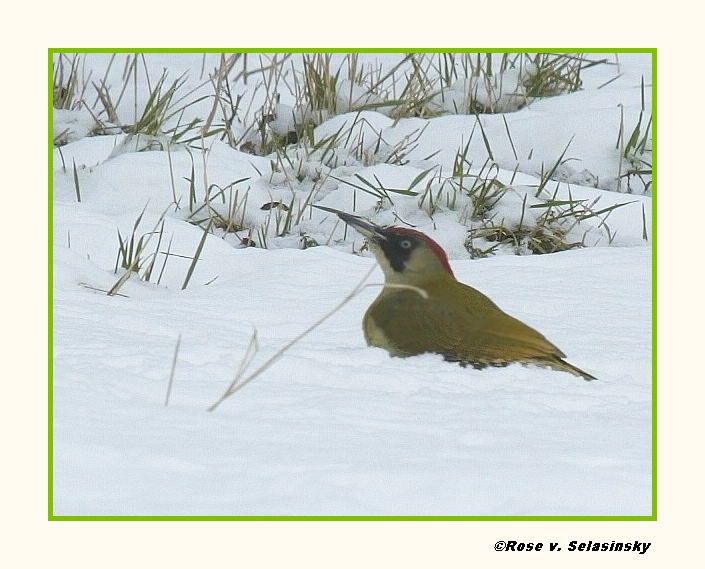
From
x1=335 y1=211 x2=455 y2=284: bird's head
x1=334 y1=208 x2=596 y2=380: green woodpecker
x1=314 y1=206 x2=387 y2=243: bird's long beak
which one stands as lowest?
x1=334 y1=208 x2=596 y2=380: green woodpecker

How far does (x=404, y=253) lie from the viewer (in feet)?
14.2

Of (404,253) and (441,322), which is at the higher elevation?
(404,253)

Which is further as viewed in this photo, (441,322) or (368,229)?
(368,229)

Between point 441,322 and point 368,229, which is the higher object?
point 368,229

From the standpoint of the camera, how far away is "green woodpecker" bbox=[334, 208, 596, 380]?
3.74 meters

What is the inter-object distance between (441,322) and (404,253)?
49 centimetres

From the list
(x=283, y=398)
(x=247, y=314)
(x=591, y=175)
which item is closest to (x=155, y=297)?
(x=247, y=314)

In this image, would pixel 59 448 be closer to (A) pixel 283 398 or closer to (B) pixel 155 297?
(A) pixel 283 398

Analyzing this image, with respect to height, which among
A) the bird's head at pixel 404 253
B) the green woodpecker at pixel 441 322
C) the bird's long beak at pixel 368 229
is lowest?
the green woodpecker at pixel 441 322

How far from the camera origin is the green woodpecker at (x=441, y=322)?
12.3 feet

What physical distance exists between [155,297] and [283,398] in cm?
143

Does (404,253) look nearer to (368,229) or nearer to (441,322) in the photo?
(368,229)

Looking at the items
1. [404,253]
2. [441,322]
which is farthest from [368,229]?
[441,322]

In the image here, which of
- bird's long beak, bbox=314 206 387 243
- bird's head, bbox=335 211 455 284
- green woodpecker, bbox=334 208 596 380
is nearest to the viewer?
green woodpecker, bbox=334 208 596 380
